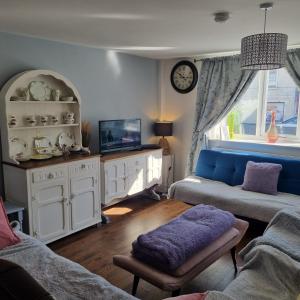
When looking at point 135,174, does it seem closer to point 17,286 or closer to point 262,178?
point 262,178

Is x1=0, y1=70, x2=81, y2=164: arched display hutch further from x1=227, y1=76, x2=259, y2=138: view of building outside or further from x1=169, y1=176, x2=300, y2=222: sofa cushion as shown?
x1=227, y1=76, x2=259, y2=138: view of building outside

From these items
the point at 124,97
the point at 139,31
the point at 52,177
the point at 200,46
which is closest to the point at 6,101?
the point at 52,177

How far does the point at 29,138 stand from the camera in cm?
323

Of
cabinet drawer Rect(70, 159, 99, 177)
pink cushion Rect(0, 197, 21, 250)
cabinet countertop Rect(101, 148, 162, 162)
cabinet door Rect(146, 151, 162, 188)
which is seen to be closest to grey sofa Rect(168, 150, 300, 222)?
cabinet door Rect(146, 151, 162, 188)

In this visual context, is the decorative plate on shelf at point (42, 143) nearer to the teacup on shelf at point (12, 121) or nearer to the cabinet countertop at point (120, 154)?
the teacup on shelf at point (12, 121)

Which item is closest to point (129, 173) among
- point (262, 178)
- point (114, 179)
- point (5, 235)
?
point (114, 179)

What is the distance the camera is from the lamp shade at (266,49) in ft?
6.31

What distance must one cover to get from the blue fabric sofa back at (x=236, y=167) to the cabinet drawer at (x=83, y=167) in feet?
5.19

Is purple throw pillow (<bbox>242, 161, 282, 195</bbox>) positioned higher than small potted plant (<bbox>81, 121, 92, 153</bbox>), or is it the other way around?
small potted plant (<bbox>81, 121, 92, 153</bbox>)

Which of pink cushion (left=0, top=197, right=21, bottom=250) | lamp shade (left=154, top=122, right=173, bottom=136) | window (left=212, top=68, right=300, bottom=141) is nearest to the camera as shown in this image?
pink cushion (left=0, top=197, right=21, bottom=250)

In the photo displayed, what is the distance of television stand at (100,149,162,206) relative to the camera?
3.65m

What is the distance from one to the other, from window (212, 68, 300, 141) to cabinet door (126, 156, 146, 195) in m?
1.32

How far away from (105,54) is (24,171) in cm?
201

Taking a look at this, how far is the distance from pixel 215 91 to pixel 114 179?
76.9 inches
